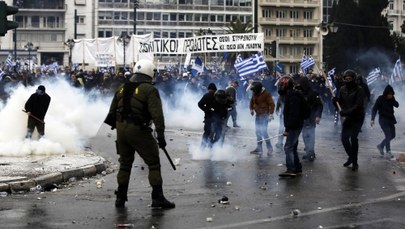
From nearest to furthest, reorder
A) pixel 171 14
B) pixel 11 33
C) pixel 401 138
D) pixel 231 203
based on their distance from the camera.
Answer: pixel 231 203, pixel 401 138, pixel 11 33, pixel 171 14

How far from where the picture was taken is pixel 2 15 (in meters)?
11.8

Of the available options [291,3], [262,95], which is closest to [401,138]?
[262,95]

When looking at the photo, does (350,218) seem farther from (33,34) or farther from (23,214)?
(33,34)

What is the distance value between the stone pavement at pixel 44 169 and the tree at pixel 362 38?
53.2 m

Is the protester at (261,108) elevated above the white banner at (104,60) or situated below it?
below

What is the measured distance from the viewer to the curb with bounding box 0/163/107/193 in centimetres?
1244

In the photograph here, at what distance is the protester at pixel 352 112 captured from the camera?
A: 594 inches

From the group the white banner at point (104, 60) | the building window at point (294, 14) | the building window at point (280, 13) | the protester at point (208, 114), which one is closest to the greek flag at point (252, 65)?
the white banner at point (104, 60)

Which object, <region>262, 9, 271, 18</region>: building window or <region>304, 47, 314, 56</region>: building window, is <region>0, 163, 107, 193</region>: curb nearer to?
<region>262, 9, 271, 18</region>: building window

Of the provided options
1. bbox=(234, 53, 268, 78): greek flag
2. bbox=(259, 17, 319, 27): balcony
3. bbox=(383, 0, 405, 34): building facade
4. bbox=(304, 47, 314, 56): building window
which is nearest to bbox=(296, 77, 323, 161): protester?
bbox=(234, 53, 268, 78): greek flag

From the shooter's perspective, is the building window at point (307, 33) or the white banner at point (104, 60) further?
the building window at point (307, 33)

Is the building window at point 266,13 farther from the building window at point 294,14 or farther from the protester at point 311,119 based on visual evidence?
the protester at point 311,119

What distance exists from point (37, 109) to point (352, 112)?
7027mm

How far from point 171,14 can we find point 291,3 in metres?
15.9
